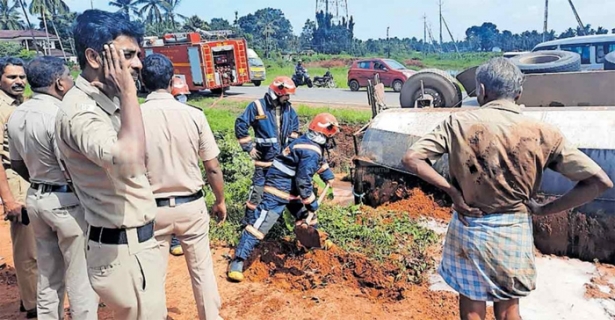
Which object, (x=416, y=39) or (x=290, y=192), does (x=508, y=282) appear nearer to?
(x=290, y=192)

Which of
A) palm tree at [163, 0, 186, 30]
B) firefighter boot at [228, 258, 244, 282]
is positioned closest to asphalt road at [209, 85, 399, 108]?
firefighter boot at [228, 258, 244, 282]

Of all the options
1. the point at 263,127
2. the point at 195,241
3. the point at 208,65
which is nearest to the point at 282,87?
the point at 263,127

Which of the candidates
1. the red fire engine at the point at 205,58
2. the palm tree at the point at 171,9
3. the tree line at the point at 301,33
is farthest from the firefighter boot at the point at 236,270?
the palm tree at the point at 171,9

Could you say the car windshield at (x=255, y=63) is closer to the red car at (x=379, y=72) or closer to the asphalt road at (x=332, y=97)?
the asphalt road at (x=332, y=97)

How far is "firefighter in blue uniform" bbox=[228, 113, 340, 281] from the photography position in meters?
4.30

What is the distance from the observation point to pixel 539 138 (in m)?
2.37

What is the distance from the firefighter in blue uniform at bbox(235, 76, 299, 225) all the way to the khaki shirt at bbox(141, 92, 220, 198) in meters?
2.18

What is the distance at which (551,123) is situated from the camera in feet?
14.6

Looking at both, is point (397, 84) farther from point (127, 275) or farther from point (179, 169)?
point (127, 275)

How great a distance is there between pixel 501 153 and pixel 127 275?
5.83ft

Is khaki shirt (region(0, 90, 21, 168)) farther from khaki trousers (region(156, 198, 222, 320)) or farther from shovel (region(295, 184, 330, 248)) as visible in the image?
shovel (region(295, 184, 330, 248))

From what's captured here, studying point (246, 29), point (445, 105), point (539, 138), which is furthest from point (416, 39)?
point (539, 138)

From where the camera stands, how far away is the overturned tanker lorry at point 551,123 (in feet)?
13.6

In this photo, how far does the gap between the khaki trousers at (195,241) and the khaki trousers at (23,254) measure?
1278 mm
